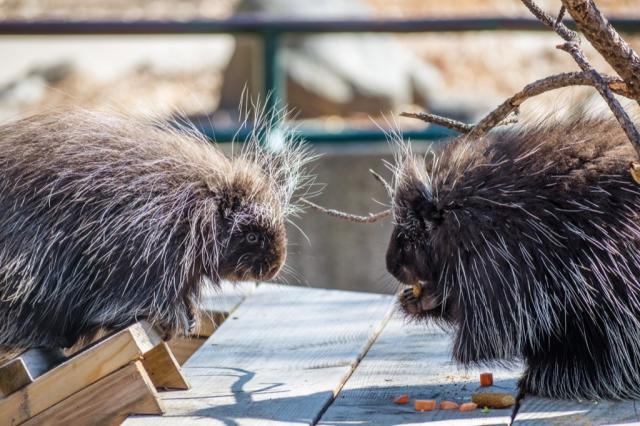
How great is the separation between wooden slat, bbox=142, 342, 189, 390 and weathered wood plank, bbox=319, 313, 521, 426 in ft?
1.30

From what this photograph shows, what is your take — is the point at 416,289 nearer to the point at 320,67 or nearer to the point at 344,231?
the point at 344,231

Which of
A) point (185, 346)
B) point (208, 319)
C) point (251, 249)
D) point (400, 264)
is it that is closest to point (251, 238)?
point (251, 249)

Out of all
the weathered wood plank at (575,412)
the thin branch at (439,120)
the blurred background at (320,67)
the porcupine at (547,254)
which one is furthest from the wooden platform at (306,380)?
the blurred background at (320,67)

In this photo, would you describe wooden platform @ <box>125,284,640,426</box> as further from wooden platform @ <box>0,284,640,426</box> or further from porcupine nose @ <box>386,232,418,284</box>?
porcupine nose @ <box>386,232,418,284</box>

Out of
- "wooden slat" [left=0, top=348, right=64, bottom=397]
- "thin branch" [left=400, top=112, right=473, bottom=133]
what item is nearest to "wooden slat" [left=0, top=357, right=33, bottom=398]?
"wooden slat" [left=0, top=348, right=64, bottom=397]

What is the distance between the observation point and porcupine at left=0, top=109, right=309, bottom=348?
2561 millimetres

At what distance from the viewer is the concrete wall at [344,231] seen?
553 centimetres

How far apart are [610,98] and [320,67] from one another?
7877mm

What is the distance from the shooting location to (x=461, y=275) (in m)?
2.50

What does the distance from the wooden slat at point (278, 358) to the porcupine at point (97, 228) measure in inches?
7.9

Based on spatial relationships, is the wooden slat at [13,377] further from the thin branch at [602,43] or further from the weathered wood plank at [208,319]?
the thin branch at [602,43]

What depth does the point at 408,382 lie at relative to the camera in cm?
263

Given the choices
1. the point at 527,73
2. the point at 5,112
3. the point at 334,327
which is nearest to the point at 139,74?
the point at 5,112

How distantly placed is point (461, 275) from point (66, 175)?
0.97 meters
